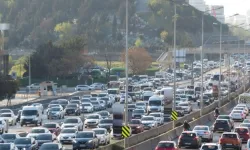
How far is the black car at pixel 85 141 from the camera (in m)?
52.0

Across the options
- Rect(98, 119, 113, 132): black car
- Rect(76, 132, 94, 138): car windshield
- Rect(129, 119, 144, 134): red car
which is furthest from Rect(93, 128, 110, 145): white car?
Rect(98, 119, 113, 132): black car

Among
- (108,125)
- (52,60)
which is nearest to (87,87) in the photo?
(52,60)

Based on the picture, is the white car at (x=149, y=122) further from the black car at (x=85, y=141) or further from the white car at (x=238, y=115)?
the black car at (x=85, y=141)

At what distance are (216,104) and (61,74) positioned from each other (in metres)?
51.7

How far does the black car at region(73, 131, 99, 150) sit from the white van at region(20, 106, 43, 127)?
65.5 feet

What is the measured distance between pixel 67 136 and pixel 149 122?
13.3 metres

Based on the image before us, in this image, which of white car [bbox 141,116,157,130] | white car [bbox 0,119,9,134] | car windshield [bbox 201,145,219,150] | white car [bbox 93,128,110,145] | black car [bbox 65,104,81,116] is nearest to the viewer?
car windshield [bbox 201,145,219,150]

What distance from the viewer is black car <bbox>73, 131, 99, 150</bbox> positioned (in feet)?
171

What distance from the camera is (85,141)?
52.2 meters

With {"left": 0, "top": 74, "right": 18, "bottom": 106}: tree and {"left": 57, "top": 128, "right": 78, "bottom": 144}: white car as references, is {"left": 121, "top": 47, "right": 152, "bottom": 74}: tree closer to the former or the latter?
{"left": 0, "top": 74, "right": 18, "bottom": 106}: tree

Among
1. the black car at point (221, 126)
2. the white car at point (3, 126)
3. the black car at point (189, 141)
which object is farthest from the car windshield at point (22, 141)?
the black car at point (221, 126)

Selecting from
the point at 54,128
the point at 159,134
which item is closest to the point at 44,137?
the point at 54,128

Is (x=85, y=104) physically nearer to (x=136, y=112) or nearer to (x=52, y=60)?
(x=136, y=112)

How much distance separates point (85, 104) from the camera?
297 feet
